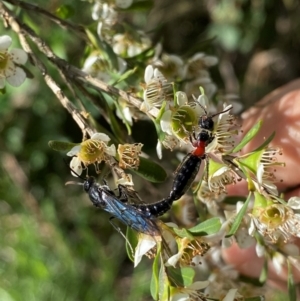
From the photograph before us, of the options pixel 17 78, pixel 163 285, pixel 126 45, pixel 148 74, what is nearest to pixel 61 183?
pixel 126 45

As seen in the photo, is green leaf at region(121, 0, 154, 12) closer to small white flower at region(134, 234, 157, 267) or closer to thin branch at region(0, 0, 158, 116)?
thin branch at region(0, 0, 158, 116)

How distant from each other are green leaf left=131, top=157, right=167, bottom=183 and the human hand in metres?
0.42

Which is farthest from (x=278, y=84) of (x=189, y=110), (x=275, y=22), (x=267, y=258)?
(x=189, y=110)

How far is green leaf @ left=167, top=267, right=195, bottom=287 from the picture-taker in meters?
0.99

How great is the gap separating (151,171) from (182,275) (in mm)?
217

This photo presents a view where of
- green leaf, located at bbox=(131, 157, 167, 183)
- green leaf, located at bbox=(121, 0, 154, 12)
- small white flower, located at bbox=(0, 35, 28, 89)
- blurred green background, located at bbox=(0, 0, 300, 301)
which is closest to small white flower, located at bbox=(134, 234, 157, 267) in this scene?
green leaf, located at bbox=(131, 157, 167, 183)

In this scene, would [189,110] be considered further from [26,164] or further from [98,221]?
[98,221]

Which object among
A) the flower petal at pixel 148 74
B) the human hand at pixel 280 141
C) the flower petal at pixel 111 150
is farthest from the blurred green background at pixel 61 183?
the flower petal at pixel 111 150

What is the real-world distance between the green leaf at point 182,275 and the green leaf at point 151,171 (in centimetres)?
18

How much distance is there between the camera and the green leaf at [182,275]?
994mm

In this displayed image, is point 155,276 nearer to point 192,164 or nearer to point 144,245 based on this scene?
point 144,245

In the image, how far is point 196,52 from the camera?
1.58m

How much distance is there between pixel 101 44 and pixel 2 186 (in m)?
1.15

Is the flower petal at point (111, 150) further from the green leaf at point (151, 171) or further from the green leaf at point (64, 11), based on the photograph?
the green leaf at point (64, 11)
